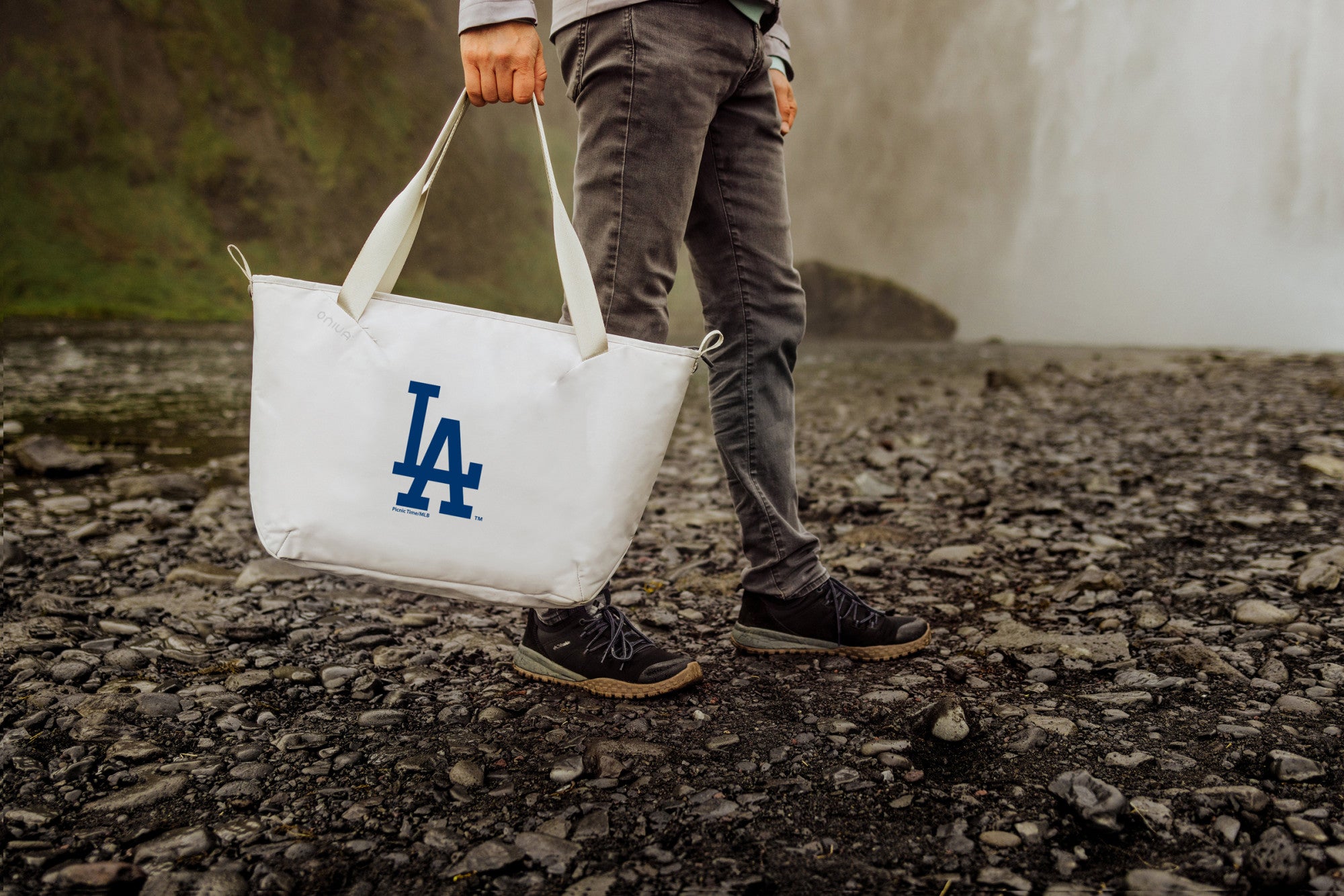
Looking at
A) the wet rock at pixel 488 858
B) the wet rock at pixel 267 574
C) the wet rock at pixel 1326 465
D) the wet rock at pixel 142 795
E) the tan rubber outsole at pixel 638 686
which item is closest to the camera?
the wet rock at pixel 488 858

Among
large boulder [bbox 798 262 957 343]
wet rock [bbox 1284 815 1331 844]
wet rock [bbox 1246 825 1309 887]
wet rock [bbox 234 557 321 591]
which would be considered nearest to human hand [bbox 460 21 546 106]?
wet rock [bbox 1246 825 1309 887]

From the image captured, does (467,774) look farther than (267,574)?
No

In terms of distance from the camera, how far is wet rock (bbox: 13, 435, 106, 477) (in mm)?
6637

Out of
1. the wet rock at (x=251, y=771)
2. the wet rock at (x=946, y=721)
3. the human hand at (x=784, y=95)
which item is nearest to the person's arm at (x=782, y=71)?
the human hand at (x=784, y=95)

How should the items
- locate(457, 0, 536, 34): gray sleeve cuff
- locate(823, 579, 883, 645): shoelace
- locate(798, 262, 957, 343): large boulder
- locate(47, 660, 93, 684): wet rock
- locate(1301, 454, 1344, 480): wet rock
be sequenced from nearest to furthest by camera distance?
locate(457, 0, 536, 34): gray sleeve cuff → locate(47, 660, 93, 684): wet rock → locate(823, 579, 883, 645): shoelace → locate(1301, 454, 1344, 480): wet rock → locate(798, 262, 957, 343): large boulder

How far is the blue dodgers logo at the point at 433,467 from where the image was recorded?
215cm

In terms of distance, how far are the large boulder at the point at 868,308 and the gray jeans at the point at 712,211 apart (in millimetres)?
138145

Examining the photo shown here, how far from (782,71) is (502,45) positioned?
139cm

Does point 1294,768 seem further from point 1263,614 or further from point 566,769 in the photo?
point 566,769

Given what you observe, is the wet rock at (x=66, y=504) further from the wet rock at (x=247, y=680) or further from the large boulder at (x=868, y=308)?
the large boulder at (x=868, y=308)

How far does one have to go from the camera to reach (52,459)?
6.72m

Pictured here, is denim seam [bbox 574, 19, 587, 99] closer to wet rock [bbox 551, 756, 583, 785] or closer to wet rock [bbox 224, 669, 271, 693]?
wet rock [bbox 551, 756, 583, 785]

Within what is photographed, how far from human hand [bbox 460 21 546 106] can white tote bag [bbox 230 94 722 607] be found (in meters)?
0.25

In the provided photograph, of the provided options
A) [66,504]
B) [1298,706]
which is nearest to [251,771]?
[1298,706]
